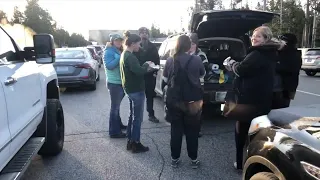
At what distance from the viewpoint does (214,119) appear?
6.98 meters

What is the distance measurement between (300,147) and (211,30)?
5.01 m

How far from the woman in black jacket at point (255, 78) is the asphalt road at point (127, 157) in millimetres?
822

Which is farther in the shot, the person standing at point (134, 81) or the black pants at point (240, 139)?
the person standing at point (134, 81)

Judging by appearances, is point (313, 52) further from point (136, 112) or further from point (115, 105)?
point (136, 112)

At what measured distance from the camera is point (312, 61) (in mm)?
16984

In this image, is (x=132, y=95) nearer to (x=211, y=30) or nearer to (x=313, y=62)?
(x=211, y=30)

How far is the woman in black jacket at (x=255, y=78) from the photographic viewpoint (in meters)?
3.82

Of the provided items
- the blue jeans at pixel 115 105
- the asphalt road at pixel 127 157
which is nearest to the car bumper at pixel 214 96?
the asphalt road at pixel 127 157

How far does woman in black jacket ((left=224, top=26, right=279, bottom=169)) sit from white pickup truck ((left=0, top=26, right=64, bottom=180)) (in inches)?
89.2

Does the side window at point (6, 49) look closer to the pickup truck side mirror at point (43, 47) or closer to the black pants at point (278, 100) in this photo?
the pickup truck side mirror at point (43, 47)

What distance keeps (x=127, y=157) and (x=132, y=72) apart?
1.22 meters

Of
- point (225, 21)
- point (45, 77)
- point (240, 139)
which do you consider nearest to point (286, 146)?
point (240, 139)

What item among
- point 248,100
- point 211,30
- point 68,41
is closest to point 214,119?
point 211,30

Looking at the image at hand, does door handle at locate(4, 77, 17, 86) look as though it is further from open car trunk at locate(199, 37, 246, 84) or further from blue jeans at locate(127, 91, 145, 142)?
open car trunk at locate(199, 37, 246, 84)
